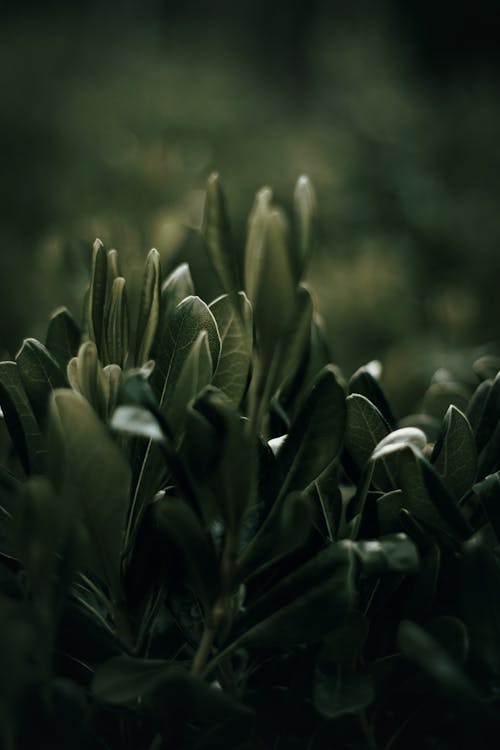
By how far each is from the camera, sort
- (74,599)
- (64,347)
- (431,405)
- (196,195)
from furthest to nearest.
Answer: (196,195), (431,405), (64,347), (74,599)

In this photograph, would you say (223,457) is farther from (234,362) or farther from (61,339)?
(61,339)

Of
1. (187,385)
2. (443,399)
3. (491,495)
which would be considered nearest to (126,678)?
(187,385)

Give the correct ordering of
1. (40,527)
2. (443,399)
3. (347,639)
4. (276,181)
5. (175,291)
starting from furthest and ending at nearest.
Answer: (276,181), (443,399), (175,291), (347,639), (40,527)

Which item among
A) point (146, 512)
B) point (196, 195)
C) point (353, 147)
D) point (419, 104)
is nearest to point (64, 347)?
point (146, 512)

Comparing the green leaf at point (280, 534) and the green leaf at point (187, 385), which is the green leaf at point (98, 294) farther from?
the green leaf at point (280, 534)

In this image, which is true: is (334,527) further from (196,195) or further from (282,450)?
(196,195)

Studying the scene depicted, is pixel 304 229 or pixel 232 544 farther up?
pixel 304 229
